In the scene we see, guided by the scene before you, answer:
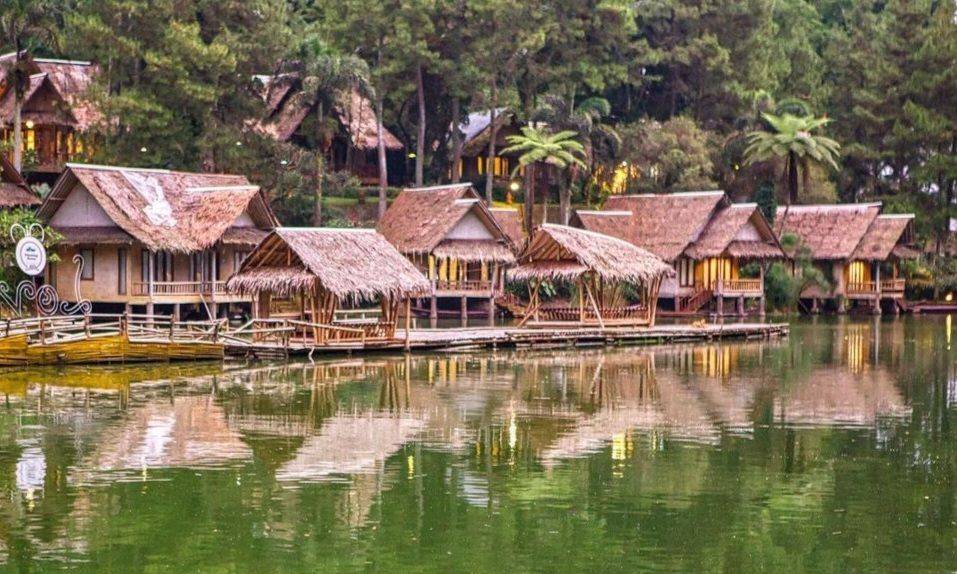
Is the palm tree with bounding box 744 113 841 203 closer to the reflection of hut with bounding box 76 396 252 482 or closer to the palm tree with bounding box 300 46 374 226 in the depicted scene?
the palm tree with bounding box 300 46 374 226

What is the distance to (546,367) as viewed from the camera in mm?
40656

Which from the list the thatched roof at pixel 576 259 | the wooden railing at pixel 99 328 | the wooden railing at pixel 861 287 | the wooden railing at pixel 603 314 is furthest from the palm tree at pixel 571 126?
the wooden railing at pixel 99 328

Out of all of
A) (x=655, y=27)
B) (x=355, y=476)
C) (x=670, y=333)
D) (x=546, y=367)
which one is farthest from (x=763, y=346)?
(x=655, y=27)

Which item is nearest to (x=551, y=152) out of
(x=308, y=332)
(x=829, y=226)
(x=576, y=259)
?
(x=829, y=226)

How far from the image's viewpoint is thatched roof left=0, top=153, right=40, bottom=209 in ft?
162

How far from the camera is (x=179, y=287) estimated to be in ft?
164

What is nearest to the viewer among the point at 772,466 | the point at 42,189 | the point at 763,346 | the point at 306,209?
the point at 772,466

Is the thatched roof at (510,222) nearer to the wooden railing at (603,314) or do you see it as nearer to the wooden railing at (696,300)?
the wooden railing at (696,300)

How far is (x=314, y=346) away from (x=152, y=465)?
17.8m

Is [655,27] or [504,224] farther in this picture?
[655,27]

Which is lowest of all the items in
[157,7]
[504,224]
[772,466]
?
[772,466]

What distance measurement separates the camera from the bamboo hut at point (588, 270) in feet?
162

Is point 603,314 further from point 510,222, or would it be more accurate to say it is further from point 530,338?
point 510,222

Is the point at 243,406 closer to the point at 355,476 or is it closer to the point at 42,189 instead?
the point at 355,476
